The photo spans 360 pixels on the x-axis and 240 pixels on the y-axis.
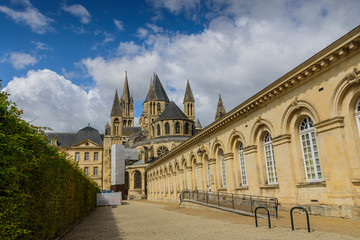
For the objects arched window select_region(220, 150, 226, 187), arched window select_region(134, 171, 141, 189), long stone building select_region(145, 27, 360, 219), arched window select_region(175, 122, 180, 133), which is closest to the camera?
long stone building select_region(145, 27, 360, 219)

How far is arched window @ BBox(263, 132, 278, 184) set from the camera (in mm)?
14664

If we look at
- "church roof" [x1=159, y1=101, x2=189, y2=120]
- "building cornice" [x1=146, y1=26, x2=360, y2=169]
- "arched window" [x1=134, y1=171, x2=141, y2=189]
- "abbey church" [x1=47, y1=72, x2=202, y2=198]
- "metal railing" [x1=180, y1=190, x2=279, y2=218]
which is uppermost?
"church roof" [x1=159, y1=101, x2=189, y2=120]

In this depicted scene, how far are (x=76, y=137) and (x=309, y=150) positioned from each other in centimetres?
6173

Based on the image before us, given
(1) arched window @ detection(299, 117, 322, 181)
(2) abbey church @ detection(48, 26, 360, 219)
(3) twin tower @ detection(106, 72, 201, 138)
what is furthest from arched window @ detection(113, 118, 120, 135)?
(1) arched window @ detection(299, 117, 322, 181)

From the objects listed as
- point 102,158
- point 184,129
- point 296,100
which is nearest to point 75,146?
point 102,158

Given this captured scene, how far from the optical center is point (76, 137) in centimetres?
6631

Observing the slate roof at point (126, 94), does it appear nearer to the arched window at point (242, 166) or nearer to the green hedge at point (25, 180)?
the arched window at point (242, 166)

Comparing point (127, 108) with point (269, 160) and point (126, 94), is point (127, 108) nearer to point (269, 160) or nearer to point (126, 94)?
point (126, 94)

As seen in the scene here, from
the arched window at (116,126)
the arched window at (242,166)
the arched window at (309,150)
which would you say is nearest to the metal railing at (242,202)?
the arched window at (242,166)

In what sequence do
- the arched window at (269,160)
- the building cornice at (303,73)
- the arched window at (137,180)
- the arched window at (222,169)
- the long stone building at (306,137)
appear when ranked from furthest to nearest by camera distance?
the arched window at (137,180) → the arched window at (222,169) → the arched window at (269,160) → the long stone building at (306,137) → the building cornice at (303,73)

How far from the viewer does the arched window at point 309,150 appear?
11852mm

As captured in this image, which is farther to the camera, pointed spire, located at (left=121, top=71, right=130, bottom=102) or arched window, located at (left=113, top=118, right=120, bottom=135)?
pointed spire, located at (left=121, top=71, right=130, bottom=102)

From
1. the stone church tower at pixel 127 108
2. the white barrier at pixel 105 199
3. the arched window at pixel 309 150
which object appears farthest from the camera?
the stone church tower at pixel 127 108

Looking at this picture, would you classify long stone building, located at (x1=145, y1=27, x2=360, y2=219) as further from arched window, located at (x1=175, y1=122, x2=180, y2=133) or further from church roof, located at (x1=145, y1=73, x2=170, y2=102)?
church roof, located at (x1=145, y1=73, x2=170, y2=102)
